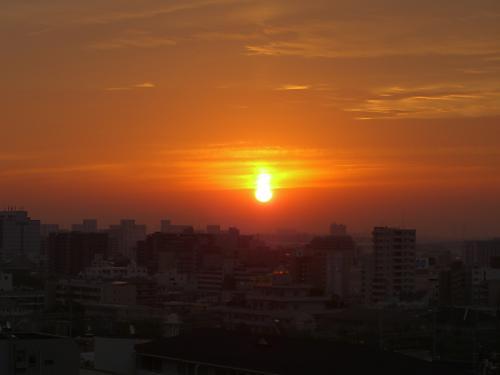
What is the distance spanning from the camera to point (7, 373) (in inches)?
362

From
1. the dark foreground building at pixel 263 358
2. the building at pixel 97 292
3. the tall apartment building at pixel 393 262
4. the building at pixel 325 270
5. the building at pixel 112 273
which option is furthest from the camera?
the building at pixel 325 270

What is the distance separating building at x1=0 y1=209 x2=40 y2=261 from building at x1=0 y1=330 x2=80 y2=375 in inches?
2327

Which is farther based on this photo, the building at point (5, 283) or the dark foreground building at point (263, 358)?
the building at point (5, 283)

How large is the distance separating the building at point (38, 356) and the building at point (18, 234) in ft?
194

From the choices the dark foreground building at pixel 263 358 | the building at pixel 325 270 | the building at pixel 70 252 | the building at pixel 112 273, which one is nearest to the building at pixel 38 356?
the dark foreground building at pixel 263 358

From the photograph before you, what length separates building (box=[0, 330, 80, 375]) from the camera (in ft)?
30.2

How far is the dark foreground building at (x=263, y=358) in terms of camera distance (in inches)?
333

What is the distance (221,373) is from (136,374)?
4.07 feet

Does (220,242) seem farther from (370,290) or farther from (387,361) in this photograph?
(387,361)

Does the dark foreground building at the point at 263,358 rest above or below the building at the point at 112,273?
below

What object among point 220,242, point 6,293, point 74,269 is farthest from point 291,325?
point 220,242

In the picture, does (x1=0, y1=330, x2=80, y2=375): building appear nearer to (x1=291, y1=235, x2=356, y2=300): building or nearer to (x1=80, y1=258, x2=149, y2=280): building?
(x1=80, y1=258, x2=149, y2=280): building

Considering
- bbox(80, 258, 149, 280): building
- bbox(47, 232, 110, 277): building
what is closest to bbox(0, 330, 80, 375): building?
bbox(80, 258, 149, 280): building

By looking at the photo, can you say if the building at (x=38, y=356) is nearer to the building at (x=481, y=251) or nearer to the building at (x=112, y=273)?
the building at (x=112, y=273)
